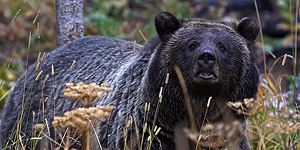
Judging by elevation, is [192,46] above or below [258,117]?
above

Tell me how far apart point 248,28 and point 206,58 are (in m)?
0.86

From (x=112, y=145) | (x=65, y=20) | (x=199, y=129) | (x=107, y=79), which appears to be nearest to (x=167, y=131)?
(x=199, y=129)

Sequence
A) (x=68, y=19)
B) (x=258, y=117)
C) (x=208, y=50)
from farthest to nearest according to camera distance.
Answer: (x=68, y=19) < (x=258, y=117) < (x=208, y=50)

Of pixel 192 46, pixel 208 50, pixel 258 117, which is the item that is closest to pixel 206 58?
pixel 208 50

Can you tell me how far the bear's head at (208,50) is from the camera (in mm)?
4004

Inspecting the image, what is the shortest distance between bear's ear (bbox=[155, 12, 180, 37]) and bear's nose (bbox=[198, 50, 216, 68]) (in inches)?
27.5

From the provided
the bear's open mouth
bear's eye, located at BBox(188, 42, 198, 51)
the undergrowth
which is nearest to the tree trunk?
the undergrowth

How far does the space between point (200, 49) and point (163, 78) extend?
0.52m

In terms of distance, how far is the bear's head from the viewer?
13.1ft

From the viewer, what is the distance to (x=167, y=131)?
434 centimetres

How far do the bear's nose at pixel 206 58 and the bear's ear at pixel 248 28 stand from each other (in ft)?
2.59

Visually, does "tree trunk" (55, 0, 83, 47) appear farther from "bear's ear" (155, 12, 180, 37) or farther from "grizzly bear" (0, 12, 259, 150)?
"bear's ear" (155, 12, 180, 37)

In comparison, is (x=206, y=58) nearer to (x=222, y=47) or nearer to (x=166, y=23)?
(x=222, y=47)

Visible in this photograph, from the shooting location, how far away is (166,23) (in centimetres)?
452
